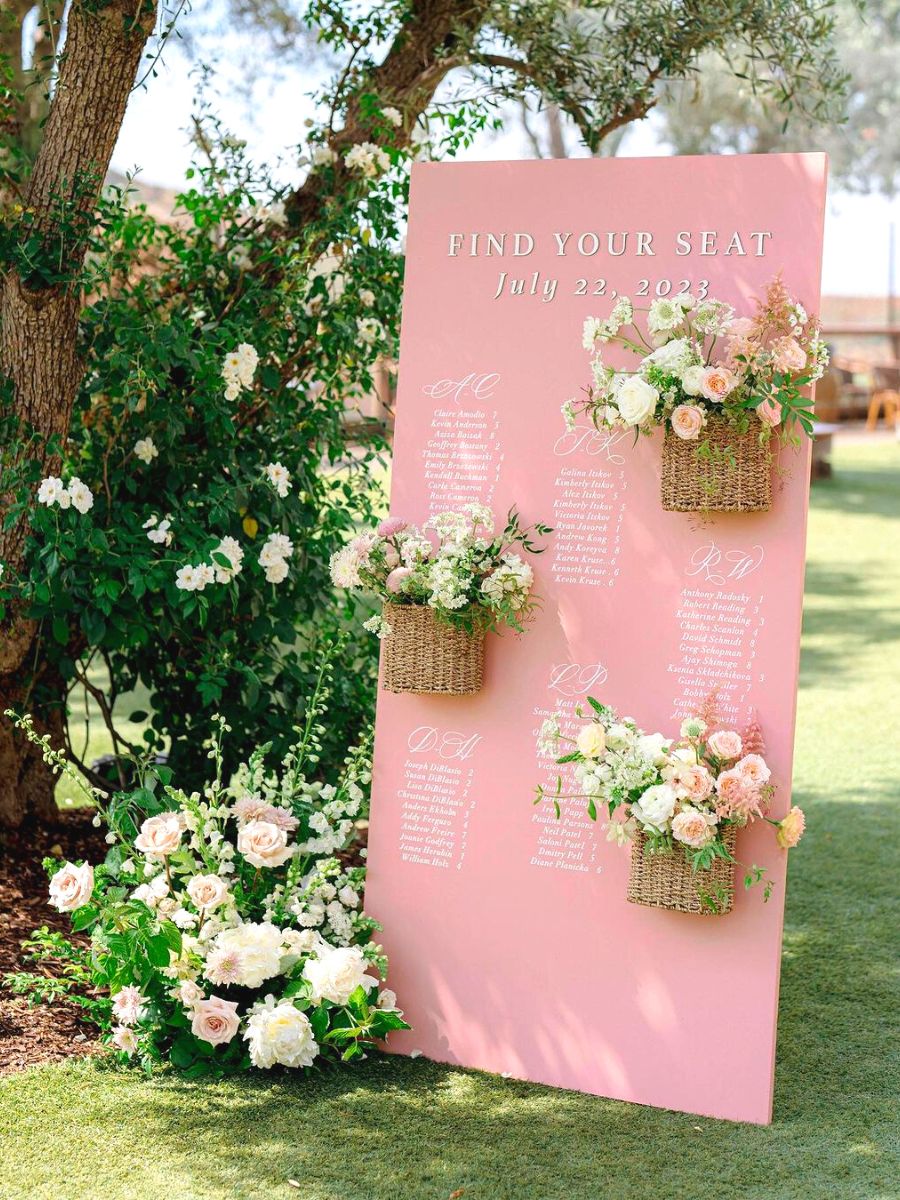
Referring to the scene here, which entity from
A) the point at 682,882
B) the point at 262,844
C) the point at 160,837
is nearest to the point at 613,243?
the point at 682,882

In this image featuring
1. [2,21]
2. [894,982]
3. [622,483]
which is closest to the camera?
[622,483]

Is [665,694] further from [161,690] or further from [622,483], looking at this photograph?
[161,690]

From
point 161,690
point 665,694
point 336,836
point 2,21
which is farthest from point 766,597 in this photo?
point 2,21

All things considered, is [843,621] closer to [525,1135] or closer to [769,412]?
[769,412]

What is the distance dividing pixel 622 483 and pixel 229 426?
1367mm

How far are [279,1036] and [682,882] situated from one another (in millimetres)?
976

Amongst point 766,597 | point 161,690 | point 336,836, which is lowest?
point 336,836

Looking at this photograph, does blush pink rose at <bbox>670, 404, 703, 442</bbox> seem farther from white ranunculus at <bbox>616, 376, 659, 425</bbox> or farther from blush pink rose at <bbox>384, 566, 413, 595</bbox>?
blush pink rose at <bbox>384, 566, 413, 595</bbox>

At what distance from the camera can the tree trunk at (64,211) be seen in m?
3.84

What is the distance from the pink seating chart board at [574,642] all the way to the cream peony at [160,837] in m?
0.53

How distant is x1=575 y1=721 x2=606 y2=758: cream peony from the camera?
3.17 metres

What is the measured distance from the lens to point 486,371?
3555 millimetres

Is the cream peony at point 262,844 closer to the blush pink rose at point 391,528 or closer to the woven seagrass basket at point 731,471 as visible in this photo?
the blush pink rose at point 391,528

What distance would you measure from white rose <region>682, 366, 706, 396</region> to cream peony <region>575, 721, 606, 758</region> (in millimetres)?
771
